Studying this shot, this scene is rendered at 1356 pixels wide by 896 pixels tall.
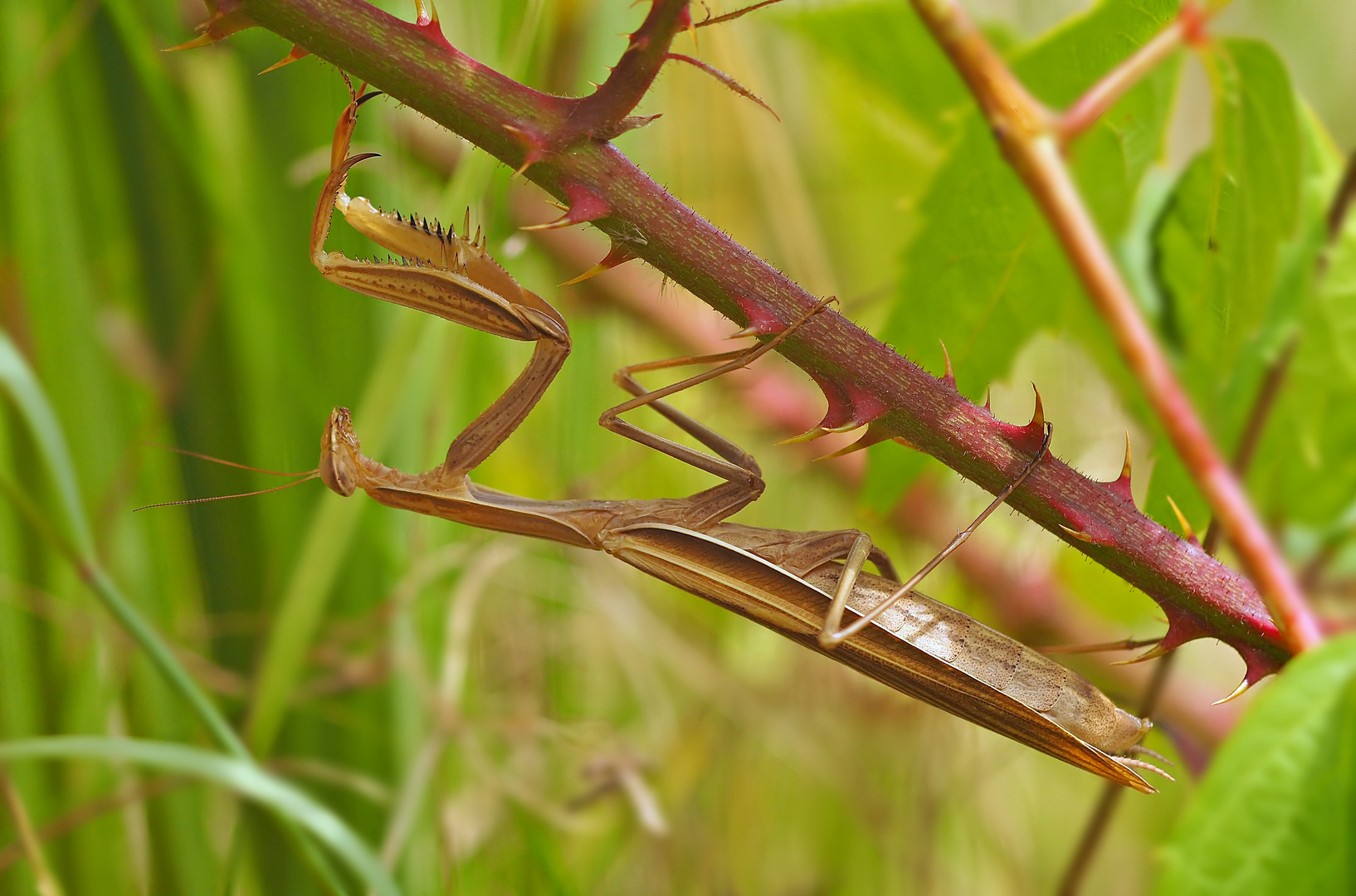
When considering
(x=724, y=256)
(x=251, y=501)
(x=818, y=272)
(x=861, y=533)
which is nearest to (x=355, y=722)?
(x=251, y=501)

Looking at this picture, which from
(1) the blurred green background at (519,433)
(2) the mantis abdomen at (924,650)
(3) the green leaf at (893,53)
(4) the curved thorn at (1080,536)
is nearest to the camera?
(4) the curved thorn at (1080,536)

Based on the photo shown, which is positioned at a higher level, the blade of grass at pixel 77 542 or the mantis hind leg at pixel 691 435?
the mantis hind leg at pixel 691 435

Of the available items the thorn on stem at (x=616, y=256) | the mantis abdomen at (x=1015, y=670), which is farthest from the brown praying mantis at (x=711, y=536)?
the thorn on stem at (x=616, y=256)

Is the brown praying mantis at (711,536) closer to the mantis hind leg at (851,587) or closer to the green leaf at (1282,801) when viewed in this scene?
the mantis hind leg at (851,587)

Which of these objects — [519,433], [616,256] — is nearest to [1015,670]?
[616,256]

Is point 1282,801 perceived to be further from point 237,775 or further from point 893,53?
point 893,53

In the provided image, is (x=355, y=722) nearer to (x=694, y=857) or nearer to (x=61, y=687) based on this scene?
(x=61, y=687)

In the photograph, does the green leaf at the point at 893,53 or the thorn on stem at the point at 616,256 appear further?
the green leaf at the point at 893,53
